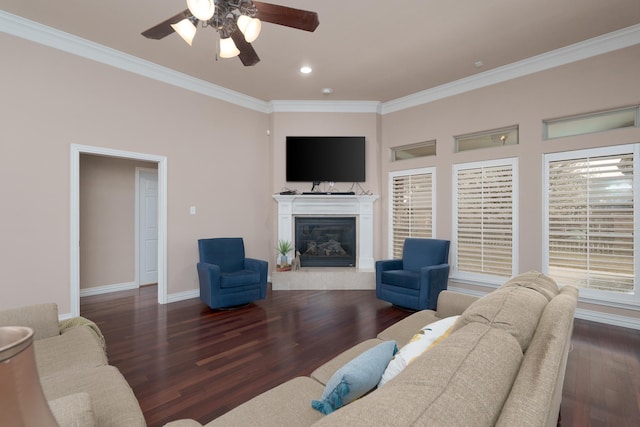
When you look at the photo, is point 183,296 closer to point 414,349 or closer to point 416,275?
point 416,275

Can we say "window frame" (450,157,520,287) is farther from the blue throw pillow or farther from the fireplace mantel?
the blue throw pillow

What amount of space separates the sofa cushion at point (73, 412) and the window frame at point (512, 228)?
4714 mm

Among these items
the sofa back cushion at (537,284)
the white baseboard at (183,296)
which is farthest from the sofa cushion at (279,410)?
the white baseboard at (183,296)

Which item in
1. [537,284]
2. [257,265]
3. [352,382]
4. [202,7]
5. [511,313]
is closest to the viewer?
[352,382]

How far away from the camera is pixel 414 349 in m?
Answer: 1.24

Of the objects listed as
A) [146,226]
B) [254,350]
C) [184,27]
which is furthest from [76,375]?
[146,226]

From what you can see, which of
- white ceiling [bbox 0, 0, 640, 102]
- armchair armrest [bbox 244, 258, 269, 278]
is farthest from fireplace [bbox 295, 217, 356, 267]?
white ceiling [bbox 0, 0, 640, 102]

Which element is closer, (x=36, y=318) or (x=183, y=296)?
(x=36, y=318)

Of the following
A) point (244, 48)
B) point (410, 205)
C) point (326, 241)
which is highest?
point (244, 48)

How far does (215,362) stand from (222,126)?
375 centimetres

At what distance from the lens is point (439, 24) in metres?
3.33

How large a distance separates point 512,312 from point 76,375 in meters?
2.04

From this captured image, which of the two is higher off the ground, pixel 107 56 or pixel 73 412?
pixel 107 56

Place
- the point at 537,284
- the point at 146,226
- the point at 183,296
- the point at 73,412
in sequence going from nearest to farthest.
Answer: the point at 73,412, the point at 537,284, the point at 183,296, the point at 146,226
